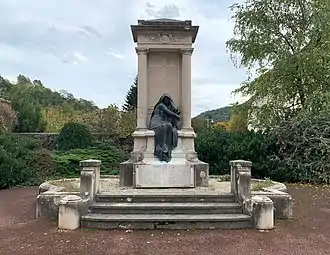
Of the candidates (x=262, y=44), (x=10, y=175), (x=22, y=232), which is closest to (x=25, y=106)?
(x=10, y=175)

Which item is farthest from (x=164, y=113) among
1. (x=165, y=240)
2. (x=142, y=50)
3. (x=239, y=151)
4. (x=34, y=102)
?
(x=34, y=102)

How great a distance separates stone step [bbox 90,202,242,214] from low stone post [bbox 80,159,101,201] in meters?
0.25

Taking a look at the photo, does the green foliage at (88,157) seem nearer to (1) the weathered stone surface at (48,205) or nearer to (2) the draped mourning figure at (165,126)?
(2) the draped mourning figure at (165,126)

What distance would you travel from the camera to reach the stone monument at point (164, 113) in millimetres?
8836

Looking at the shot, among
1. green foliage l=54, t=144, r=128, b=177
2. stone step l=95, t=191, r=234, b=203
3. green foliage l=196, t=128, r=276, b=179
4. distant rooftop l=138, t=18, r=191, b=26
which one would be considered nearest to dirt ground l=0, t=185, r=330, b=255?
stone step l=95, t=191, r=234, b=203

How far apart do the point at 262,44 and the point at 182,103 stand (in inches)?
352

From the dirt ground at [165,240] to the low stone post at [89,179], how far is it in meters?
0.78

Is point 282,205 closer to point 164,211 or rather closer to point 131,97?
point 164,211

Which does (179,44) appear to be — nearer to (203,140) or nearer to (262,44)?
(203,140)

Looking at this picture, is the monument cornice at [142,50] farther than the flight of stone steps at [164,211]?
Yes

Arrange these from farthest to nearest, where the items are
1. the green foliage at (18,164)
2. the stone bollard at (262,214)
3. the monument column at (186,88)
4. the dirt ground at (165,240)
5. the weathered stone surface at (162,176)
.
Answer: the green foliage at (18,164) → the monument column at (186,88) → the weathered stone surface at (162,176) → the stone bollard at (262,214) → the dirt ground at (165,240)

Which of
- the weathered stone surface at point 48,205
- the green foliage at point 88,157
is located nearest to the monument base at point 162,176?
the weathered stone surface at point 48,205

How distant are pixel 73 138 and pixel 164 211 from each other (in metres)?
11.7

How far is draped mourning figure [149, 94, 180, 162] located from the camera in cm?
906
